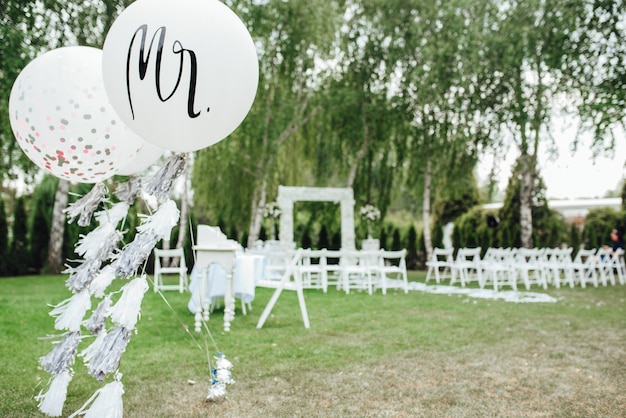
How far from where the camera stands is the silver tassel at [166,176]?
276 cm

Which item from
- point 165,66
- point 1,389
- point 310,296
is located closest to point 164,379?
point 1,389

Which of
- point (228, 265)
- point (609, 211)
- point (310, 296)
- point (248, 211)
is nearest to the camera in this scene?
point (228, 265)

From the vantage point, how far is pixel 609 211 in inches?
699

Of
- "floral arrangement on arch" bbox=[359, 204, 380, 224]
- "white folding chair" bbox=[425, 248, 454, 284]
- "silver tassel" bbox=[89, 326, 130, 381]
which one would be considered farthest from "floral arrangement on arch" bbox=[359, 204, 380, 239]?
"silver tassel" bbox=[89, 326, 130, 381]

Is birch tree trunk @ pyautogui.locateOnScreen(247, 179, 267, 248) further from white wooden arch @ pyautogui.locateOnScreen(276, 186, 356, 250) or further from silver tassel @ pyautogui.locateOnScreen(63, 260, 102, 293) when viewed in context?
silver tassel @ pyautogui.locateOnScreen(63, 260, 102, 293)

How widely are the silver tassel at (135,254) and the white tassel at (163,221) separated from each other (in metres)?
0.03

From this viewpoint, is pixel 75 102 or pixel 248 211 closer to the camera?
pixel 75 102

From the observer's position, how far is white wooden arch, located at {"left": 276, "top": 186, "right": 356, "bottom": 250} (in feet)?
42.7

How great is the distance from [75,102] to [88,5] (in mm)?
9564

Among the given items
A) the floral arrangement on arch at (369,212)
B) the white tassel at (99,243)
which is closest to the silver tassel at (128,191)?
the white tassel at (99,243)

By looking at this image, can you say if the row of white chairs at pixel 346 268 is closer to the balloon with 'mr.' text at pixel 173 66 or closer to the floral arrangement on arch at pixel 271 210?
the floral arrangement on arch at pixel 271 210

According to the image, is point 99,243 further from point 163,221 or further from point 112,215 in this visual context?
point 163,221

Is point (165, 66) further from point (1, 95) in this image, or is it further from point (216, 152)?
point (216, 152)

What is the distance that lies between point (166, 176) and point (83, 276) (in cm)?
75
